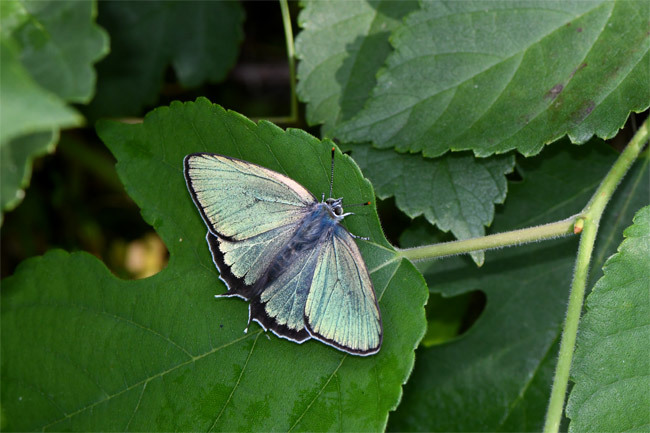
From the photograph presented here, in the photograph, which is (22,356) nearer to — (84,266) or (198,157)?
(84,266)

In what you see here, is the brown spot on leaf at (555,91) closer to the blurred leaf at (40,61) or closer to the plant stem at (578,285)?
the plant stem at (578,285)

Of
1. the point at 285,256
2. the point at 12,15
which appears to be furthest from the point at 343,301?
the point at 12,15

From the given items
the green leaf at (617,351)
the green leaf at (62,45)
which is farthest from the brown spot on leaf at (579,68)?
the green leaf at (62,45)

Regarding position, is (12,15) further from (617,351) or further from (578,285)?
(617,351)

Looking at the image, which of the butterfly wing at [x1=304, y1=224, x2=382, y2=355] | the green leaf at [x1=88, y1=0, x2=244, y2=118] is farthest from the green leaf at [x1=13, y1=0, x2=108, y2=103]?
the green leaf at [x1=88, y1=0, x2=244, y2=118]

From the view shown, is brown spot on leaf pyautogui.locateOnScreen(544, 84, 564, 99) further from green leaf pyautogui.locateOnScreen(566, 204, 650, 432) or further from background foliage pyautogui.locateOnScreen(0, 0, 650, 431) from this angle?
green leaf pyautogui.locateOnScreen(566, 204, 650, 432)

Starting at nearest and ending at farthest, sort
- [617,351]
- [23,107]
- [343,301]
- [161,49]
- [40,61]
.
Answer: [23,107] < [40,61] < [617,351] < [343,301] < [161,49]
